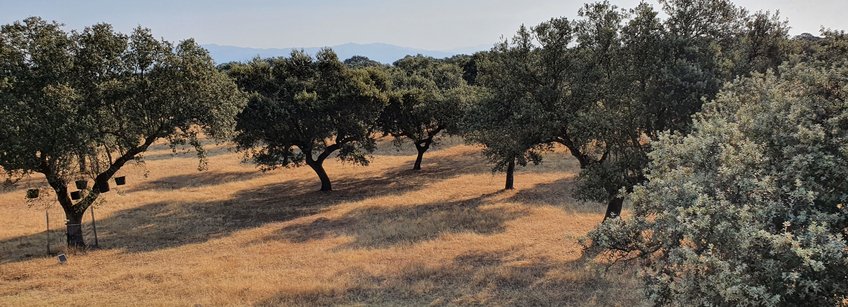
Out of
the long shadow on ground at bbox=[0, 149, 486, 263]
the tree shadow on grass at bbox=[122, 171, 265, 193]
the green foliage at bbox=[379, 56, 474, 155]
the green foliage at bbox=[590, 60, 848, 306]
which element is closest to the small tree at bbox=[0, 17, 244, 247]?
the long shadow on ground at bbox=[0, 149, 486, 263]

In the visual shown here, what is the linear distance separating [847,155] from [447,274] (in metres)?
13.7

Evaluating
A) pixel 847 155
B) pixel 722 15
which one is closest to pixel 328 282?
pixel 847 155

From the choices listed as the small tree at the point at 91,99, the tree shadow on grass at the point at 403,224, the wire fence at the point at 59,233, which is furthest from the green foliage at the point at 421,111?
the wire fence at the point at 59,233

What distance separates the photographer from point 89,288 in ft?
61.0

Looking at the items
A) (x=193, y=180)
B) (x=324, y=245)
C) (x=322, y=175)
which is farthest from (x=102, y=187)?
(x=193, y=180)

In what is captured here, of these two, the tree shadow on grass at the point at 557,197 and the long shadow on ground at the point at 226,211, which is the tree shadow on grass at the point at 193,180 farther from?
the tree shadow on grass at the point at 557,197

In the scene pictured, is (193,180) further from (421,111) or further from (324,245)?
(324,245)

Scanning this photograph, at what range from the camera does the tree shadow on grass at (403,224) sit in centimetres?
2609

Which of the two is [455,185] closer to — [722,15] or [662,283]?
[722,15]

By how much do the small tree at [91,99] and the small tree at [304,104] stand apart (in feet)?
28.9

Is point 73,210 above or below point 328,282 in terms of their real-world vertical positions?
above

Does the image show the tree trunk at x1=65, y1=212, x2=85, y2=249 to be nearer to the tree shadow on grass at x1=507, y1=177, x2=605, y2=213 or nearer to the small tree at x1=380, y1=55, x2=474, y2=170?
the small tree at x1=380, y1=55, x2=474, y2=170

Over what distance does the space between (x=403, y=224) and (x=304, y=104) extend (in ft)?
44.7

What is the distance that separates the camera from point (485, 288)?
17375 millimetres
